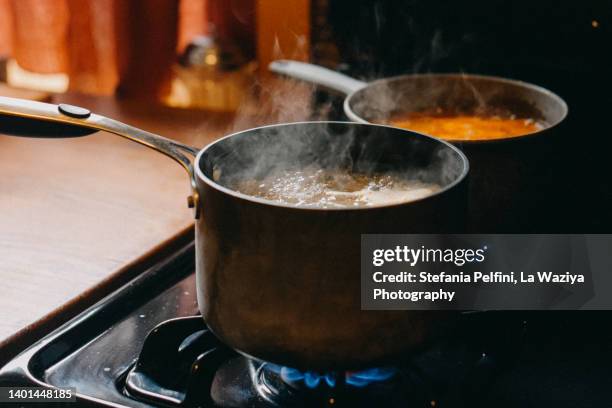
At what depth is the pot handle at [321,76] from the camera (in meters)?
0.93

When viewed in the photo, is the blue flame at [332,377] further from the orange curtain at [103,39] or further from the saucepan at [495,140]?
the orange curtain at [103,39]

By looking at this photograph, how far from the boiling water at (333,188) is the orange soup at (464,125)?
0.19m

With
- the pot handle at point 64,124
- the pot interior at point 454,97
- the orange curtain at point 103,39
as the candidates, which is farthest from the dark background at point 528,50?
the orange curtain at point 103,39

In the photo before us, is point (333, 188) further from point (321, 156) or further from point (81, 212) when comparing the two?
point (81, 212)

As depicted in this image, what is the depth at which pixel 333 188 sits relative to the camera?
0.70 meters

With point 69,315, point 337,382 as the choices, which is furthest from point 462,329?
point 69,315

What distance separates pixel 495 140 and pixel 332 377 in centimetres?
28

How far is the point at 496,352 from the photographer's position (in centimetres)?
69

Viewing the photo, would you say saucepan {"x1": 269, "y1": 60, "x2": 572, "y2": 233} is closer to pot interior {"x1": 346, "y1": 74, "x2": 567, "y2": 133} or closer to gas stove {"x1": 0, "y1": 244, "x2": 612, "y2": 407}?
pot interior {"x1": 346, "y1": 74, "x2": 567, "y2": 133}

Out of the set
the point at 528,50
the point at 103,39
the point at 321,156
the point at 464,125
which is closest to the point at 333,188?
the point at 321,156

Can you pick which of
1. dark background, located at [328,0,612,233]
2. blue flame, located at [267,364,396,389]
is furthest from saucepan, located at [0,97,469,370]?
dark background, located at [328,0,612,233]

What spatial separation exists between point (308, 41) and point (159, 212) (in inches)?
16.2

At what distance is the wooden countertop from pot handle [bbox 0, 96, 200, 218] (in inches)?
9.1

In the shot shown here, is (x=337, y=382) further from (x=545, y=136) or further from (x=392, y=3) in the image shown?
(x=392, y=3)
